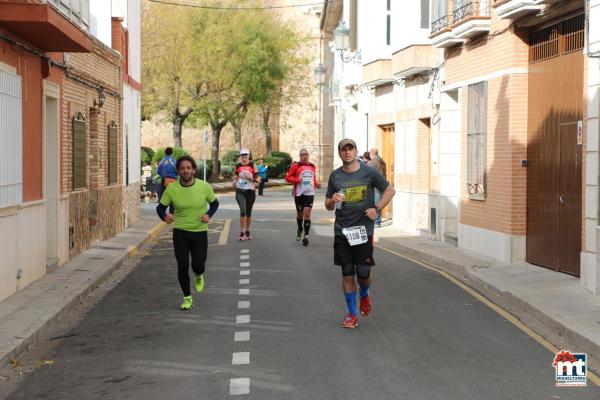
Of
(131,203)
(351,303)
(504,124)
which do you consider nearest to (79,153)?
(131,203)

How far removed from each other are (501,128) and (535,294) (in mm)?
5285

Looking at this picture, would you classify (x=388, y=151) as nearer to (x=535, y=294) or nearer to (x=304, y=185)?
(x=304, y=185)

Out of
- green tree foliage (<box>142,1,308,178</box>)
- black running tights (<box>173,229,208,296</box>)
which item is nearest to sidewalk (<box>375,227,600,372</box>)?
black running tights (<box>173,229,208,296</box>)

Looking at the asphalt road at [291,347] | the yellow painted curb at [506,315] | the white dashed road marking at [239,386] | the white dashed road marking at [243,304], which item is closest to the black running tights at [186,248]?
the asphalt road at [291,347]

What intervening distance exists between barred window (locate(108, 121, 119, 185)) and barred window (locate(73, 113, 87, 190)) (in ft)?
9.19

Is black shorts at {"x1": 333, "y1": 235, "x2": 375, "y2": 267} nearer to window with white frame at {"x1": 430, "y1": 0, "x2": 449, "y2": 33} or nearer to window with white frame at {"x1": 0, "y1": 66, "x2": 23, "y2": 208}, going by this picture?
window with white frame at {"x1": 0, "y1": 66, "x2": 23, "y2": 208}

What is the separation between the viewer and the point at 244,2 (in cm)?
5503

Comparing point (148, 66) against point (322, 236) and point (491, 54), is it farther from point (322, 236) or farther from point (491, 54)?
point (491, 54)

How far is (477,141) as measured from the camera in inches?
738

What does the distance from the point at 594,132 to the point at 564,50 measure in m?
2.38

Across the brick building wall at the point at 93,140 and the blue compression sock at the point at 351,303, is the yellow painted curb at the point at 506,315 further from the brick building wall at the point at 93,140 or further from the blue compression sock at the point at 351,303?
the brick building wall at the point at 93,140

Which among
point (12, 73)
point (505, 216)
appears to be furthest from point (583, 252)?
point (12, 73)

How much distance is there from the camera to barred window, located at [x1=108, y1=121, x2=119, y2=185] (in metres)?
22.2

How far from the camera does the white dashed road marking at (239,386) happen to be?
7.35 meters
